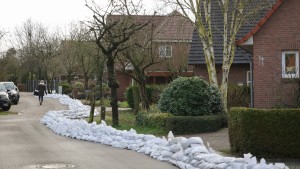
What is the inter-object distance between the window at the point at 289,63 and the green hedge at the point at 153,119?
4.57 meters

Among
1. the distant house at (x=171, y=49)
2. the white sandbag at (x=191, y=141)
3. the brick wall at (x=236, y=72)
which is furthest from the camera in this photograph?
the distant house at (x=171, y=49)

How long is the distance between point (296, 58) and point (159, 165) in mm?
9561

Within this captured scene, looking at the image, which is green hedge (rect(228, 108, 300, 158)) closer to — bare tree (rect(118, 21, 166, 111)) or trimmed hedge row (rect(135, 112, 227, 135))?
trimmed hedge row (rect(135, 112, 227, 135))

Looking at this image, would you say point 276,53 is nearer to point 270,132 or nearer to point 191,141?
point 270,132

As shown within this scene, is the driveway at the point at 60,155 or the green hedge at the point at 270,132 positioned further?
the green hedge at the point at 270,132

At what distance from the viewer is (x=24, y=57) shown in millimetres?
79500

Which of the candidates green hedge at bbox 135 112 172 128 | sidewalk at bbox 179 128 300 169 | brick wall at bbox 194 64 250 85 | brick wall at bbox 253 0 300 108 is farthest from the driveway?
brick wall at bbox 194 64 250 85

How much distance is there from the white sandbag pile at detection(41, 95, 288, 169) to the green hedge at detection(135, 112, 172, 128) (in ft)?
9.30

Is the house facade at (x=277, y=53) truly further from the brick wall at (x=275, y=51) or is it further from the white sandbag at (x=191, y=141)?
the white sandbag at (x=191, y=141)

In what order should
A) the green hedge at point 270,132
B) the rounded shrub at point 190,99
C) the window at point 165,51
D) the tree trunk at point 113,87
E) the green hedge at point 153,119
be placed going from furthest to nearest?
the window at point 165,51 → the tree trunk at point 113,87 → the rounded shrub at point 190,99 → the green hedge at point 153,119 → the green hedge at point 270,132

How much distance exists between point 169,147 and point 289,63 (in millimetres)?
8594

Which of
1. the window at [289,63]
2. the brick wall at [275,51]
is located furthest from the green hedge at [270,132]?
the window at [289,63]

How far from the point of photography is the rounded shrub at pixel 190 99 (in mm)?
20609

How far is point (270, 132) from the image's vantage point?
12914 mm
